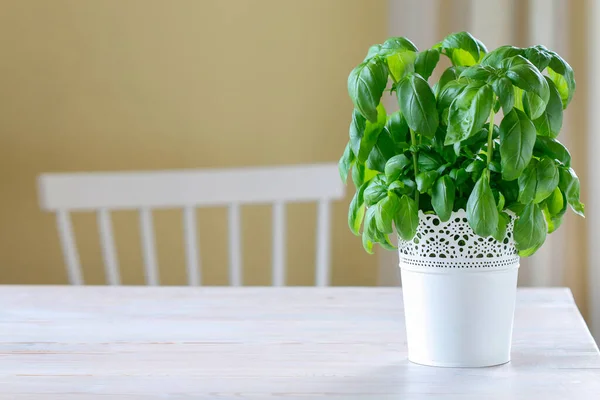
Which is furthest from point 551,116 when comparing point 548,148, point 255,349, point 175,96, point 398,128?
point 175,96

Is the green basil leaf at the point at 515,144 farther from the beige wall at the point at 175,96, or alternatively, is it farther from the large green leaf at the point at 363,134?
the beige wall at the point at 175,96

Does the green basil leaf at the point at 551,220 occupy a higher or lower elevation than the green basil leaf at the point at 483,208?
lower

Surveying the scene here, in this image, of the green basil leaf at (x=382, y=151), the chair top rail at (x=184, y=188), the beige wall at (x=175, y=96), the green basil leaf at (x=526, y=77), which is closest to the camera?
the green basil leaf at (x=526, y=77)

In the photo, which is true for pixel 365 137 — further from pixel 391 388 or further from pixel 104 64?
pixel 104 64

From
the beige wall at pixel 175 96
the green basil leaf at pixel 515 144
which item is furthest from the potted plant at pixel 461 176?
the beige wall at pixel 175 96

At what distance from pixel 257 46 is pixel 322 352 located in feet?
5.01

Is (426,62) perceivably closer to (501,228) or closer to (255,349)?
(501,228)

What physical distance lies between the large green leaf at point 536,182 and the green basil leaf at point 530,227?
0.02 m

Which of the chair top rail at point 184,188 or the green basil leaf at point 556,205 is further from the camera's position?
the chair top rail at point 184,188

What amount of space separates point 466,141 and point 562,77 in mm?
114

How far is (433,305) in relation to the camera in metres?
0.73

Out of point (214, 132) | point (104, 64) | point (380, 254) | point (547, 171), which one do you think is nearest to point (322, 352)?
point (547, 171)

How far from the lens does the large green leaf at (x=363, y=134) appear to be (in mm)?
720

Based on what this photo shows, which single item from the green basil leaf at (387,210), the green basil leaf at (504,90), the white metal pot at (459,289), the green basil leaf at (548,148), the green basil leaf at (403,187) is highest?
the green basil leaf at (504,90)
